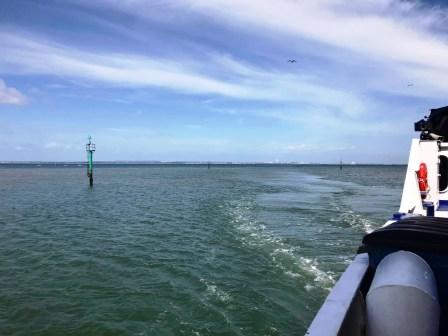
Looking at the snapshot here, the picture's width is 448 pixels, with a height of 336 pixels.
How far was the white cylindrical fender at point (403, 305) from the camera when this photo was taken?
3639 mm

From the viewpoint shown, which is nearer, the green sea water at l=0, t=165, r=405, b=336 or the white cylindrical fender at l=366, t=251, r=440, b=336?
the white cylindrical fender at l=366, t=251, r=440, b=336

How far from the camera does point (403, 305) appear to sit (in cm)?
369

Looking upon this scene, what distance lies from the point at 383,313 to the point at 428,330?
405 millimetres

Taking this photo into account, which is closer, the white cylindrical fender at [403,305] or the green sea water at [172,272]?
the white cylindrical fender at [403,305]

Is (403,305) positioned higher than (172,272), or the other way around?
(403,305)

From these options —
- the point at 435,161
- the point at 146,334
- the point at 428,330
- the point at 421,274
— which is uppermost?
the point at 435,161

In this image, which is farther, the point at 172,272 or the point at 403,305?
the point at 172,272

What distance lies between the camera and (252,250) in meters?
15.4

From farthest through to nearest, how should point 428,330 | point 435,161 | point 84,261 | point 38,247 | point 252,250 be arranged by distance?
point 38,247 → point 252,250 → point 84,261 → point 435,161 → point 428,330

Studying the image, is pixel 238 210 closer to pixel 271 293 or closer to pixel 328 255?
pixel 328 255

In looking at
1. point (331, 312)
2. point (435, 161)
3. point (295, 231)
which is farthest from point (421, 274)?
point (295, 231)

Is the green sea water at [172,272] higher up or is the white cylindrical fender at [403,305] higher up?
the white cylindrical fender at [403,305]

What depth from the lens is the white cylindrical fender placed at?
3639 mm

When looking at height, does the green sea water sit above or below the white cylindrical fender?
below
